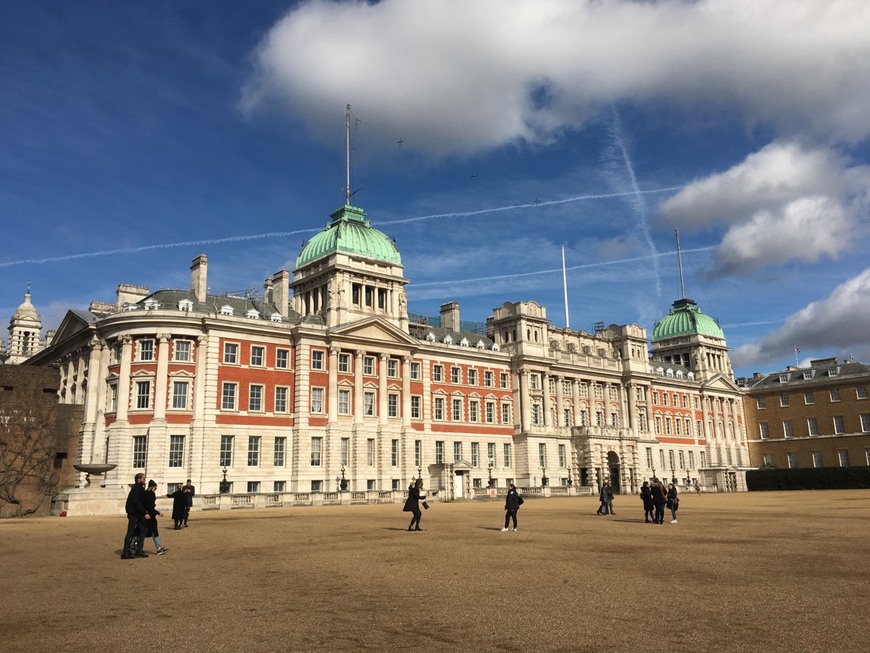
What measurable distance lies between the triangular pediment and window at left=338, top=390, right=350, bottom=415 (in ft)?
16.6

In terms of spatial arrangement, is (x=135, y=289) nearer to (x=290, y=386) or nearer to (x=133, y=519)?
(x=290, y=386)

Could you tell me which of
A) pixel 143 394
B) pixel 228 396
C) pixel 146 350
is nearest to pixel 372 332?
pixel 228 396

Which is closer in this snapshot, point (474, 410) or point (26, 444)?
point (26, 444)

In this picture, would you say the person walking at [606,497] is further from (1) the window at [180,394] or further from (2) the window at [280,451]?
(1) the window at [180,394]

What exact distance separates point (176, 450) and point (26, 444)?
1039 centimetres

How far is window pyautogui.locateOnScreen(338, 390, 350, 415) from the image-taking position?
6506 centimetres

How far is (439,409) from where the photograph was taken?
242ft

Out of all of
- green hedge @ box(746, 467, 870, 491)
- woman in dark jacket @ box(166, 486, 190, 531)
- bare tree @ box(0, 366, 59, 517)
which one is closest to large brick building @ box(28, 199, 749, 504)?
bare tree @ box(0, 366, 59, 517)

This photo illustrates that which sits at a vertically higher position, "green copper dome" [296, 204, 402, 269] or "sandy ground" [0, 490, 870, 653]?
"green copper dome" [296, 204, 402, 269]

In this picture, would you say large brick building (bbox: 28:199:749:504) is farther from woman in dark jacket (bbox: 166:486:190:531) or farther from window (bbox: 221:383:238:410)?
woman in dark jacket (bbox: 166:486:190:531)

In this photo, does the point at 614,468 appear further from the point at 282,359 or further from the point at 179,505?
the point at 179,505

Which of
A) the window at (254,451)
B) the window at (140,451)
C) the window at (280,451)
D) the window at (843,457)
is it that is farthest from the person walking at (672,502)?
the window at (843,457)

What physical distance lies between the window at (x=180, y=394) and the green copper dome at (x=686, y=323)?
79.9m

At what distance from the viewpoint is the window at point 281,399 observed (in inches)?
2450
